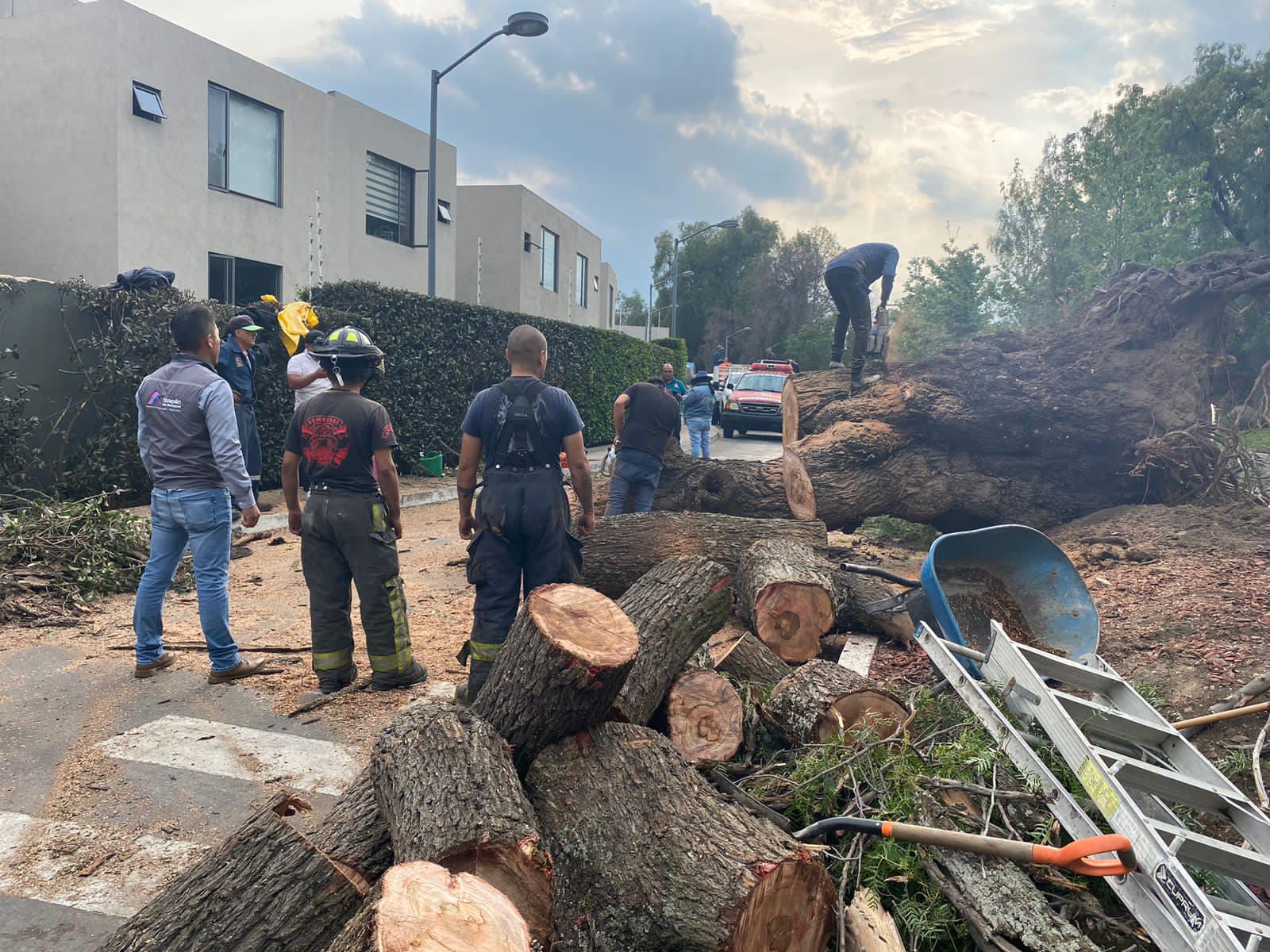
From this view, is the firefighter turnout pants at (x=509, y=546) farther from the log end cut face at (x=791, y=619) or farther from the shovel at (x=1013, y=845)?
the shovel at (x=1013, y=845)

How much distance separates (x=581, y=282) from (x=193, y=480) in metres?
29.1

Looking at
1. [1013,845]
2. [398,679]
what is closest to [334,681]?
[398,679]

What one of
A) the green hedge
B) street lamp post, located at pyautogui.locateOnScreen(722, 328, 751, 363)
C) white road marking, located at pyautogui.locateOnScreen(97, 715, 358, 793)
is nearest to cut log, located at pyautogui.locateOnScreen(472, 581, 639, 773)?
white road marking, located at pyautogui.locateOnScreen(97, 715, 358, 793)

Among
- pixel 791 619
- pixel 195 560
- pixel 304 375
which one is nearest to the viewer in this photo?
pixel 195 560

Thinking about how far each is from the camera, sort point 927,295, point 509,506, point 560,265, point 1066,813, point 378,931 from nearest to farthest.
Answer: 1. point 378,931
2. point 1066,813
3. point 509,506
4. point 560,265
5. point 927,295

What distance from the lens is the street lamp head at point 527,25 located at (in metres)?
12.9

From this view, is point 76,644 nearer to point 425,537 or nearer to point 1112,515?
point 425,537

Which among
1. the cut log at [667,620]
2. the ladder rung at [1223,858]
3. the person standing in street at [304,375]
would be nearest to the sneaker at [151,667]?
the cut log at [667,620]

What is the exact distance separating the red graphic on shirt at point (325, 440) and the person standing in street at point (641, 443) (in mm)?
3475

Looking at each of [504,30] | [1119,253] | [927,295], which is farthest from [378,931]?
[927,295]

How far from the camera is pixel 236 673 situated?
15.1ft

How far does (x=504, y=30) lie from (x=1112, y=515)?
1132cm

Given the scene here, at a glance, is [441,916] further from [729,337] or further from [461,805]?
[729,337]

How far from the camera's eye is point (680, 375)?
1184 inches
